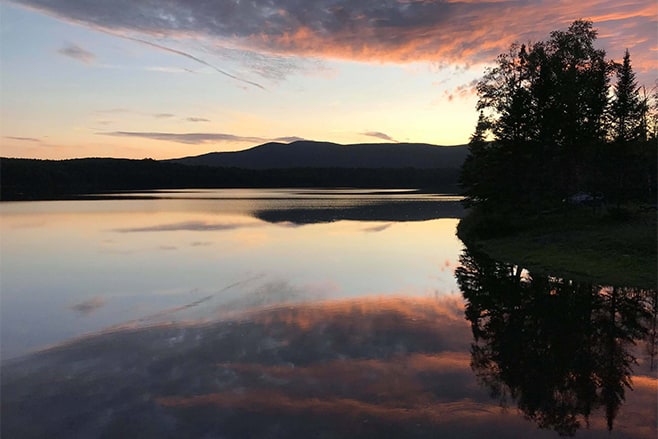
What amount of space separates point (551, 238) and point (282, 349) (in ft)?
82.2

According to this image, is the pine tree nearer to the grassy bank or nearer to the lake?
the grassy bank

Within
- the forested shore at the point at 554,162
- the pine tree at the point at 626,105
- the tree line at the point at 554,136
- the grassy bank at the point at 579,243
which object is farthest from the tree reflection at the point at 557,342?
the pine tree at the point at 626,105

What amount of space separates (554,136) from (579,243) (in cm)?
1927

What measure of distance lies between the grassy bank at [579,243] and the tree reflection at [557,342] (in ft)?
6.39

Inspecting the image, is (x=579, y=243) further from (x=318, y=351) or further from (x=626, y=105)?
(x=626, y=105)

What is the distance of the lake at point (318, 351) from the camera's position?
34.0ft

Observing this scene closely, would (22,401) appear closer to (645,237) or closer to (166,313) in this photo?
(166,313)

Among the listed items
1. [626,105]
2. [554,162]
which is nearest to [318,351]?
[554,162]

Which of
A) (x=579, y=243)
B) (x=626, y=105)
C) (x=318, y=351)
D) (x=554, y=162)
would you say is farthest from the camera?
(x=626, y=105)

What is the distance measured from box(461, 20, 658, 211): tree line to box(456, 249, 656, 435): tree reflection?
818 inches

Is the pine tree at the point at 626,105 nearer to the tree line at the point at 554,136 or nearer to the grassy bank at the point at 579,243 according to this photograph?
the tree line at the point at 554,136

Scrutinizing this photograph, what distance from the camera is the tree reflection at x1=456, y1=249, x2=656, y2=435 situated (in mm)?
11180

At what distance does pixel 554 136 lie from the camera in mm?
45938

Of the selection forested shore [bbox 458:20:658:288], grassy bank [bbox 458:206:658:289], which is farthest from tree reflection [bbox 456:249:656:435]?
forested shore [bbox 458:20:658:288]
